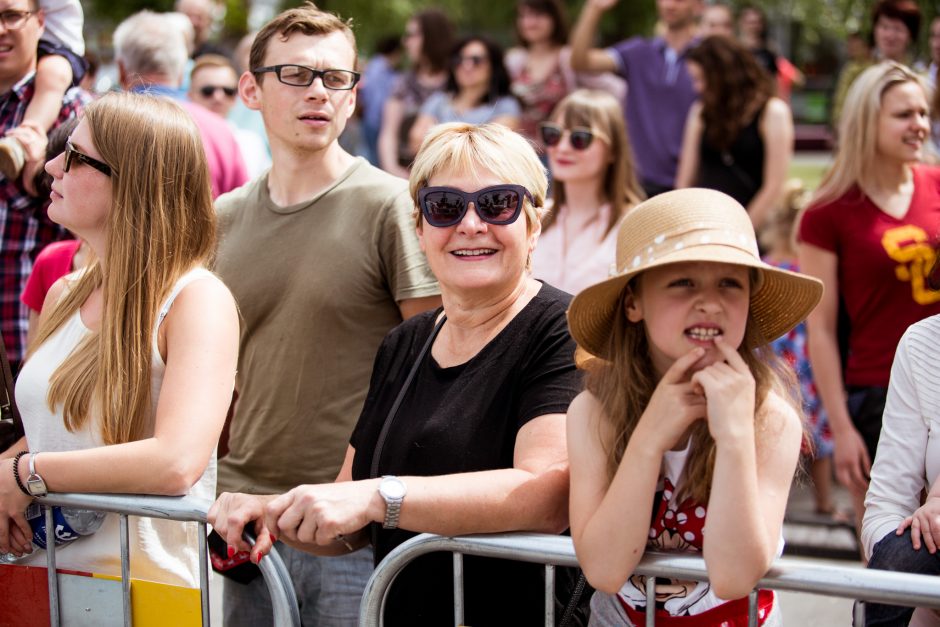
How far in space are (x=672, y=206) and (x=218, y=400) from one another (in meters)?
1.17

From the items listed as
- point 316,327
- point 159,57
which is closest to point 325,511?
point 316,327

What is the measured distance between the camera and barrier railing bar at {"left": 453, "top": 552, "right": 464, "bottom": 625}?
2256 millimetres

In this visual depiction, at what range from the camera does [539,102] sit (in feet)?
23.7

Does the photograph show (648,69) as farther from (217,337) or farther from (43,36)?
(217,337)

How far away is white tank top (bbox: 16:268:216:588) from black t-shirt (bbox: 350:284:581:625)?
50cm

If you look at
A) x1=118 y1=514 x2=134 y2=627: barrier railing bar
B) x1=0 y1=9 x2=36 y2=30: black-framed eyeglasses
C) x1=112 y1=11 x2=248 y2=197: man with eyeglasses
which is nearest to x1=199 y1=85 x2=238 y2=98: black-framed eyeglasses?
x1=112 y1=11 x2=248 y2=197: man with eyeglasses

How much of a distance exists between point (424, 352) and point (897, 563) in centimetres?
118

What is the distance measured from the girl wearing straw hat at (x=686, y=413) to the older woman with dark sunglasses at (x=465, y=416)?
0.16 meters

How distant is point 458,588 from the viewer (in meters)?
2.28

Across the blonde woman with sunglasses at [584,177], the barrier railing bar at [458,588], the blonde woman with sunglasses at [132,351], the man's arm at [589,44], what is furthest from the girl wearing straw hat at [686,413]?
the man's arm at [589,44]

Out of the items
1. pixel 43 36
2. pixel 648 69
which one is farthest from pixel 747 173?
pixel 43 36

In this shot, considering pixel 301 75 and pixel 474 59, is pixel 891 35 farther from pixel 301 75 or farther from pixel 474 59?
pixel 301 75

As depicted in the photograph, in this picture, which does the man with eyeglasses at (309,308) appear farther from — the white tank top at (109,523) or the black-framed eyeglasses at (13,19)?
the black-framed eyeglasses at (13,19)

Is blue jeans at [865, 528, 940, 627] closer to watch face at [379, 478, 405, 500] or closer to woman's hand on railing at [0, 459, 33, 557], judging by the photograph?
watch face at [379, 478, 405, 500]
